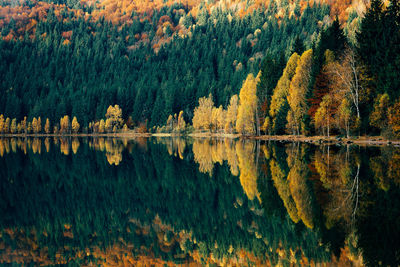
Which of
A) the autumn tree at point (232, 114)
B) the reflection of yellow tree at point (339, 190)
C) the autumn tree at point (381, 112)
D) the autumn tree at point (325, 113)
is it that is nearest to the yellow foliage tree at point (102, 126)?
the autumn tree at point (232, 114)

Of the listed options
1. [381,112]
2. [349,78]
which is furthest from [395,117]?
[349,78]

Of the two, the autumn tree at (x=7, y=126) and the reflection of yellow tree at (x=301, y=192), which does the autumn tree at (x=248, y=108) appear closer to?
the reflection of yellow tree at (x=301, y=192)

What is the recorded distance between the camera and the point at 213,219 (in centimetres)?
1521

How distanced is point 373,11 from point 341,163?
35.8 meters

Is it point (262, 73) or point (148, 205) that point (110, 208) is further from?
point (262, 73)

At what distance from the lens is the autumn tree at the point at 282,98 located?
225ft

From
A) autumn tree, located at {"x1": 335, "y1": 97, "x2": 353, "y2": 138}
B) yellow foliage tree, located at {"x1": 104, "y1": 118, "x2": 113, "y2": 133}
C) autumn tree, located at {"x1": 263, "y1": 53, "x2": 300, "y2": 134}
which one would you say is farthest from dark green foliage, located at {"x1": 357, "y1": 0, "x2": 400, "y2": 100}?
yellow foliage tree, located at {"x1": 104, "y1": 118, "x2": 113, "y2": 133}

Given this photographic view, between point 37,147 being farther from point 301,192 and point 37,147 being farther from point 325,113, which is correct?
point 301,192

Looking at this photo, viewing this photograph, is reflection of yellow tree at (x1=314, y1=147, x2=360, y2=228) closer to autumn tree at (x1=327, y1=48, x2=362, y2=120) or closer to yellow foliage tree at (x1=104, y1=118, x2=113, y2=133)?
autumn tree at (x1=327, y1=48, x2=362, y2=120)

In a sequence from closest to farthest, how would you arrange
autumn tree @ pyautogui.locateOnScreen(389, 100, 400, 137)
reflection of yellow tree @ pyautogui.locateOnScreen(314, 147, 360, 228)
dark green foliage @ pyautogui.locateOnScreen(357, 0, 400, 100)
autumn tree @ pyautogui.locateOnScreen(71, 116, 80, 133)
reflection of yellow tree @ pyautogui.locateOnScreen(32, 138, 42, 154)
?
reflection of yellow tree @ pyautogui.locateOnScreen(314, 147, 360, 228), autumn tree @ pyautogui.locateOnScreen(389, 100, 400, 137), dark green foliage @ pyautogui.locateOnScreen(357, 0, 400, 100), reflection of yellow tree @ pyautogui.locateOnScreen(32, 138, 42, 154), autumn tree @ pyautogui.locateOnScreen(71, 116, 80, 133)

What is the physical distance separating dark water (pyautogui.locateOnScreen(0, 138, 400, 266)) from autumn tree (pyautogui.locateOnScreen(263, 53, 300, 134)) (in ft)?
144

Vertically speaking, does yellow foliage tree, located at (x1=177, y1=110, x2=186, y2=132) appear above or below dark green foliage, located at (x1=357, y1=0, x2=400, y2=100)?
below

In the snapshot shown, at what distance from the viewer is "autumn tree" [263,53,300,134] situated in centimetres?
6869

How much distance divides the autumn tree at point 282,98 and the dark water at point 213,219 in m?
43.9
